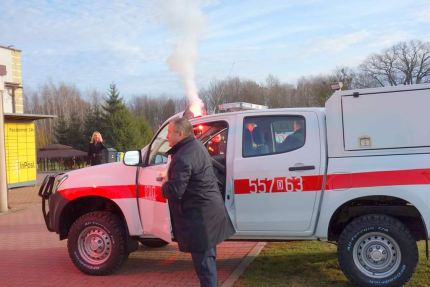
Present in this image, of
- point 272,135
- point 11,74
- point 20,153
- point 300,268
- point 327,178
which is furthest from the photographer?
point 11,74

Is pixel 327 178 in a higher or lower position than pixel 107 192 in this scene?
higher

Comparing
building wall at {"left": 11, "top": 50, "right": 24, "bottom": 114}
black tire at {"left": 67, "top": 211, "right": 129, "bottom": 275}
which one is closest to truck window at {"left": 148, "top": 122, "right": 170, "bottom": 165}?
black tire at {"left": 67, "top": 211, "right": 129, "bottom": 275}

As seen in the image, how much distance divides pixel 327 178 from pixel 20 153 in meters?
17.8

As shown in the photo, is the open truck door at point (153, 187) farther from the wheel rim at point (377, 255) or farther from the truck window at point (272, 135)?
the wheel rim at point (377, 255)

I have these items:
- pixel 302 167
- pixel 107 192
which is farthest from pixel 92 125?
pixel 302 167

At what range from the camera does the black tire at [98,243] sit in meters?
6.75

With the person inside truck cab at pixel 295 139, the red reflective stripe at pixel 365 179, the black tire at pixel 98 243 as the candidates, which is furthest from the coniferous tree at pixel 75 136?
the red reflective stripe at pixel 365 179

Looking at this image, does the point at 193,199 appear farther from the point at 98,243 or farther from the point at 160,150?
the point at 98,243

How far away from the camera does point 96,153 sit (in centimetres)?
1245

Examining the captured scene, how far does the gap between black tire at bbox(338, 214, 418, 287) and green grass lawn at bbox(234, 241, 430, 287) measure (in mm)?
400

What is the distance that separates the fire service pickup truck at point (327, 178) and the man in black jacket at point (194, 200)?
50.0 inches

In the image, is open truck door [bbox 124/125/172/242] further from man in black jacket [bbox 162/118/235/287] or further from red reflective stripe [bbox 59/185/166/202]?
man in black jacket [bbox 162/118/235/287]

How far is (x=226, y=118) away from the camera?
6359 millimetres

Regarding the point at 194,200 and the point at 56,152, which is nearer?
the point at 194,200
